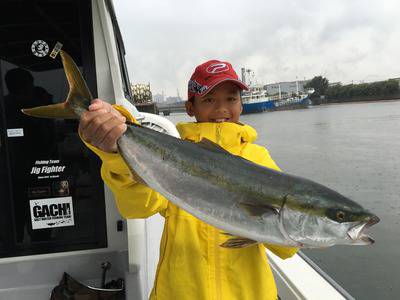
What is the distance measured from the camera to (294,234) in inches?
63.1

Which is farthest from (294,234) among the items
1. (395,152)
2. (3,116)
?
(395,152)

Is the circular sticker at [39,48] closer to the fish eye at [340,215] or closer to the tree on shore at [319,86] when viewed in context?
the fish eye at [340,215]

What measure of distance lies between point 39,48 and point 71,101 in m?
2.00

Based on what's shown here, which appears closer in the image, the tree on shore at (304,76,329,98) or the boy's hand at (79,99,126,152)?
the boy's hand at (79,99,126,152)

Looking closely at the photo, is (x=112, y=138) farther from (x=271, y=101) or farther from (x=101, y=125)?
(x=271, y=101)

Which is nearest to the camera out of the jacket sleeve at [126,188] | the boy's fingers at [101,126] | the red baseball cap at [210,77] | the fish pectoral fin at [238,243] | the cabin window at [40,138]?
the fish pectoral fin at [238,243]

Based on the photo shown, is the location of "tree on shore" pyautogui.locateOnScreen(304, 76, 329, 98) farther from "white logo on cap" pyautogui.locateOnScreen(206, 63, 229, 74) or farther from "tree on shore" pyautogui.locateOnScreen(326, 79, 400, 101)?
"white logo on cap" pyautogui.locateOnScreen(206, 63, 229, 74)

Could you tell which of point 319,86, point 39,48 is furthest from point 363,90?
point 39,48

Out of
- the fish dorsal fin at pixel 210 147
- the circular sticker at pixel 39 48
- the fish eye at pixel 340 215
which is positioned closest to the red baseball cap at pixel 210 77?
the fish dorsal fin at pixel 210 147

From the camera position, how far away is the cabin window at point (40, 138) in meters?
3.47

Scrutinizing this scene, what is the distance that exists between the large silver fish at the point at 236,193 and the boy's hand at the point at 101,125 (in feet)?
0.15

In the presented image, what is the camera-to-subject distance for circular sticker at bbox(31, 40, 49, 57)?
11.5 ft

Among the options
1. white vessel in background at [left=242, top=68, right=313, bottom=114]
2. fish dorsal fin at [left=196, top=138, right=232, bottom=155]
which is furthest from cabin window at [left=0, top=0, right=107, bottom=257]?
white vessel in background at [left=242, top=68, right=313, bottom=114]

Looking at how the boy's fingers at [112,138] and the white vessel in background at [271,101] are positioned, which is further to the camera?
the white vessel in background at [271,101]
